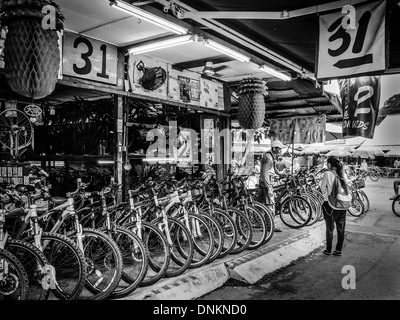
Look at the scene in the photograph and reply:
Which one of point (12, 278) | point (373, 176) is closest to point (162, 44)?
point (12, 278)

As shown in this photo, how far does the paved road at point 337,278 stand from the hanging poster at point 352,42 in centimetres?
330

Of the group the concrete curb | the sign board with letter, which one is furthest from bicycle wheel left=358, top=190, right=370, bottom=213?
the sign board with letter

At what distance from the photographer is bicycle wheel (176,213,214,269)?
18.2 ft

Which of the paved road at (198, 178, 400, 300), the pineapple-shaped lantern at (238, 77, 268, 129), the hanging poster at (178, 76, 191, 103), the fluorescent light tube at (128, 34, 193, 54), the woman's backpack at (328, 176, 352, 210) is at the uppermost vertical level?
the fluorescent light tube at (128, 34, 193, 54)

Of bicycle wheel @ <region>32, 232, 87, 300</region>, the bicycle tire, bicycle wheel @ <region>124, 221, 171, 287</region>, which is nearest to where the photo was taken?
bicycle wheel @ <region>32, 232, 87, 300</region>

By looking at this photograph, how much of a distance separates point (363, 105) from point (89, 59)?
6.08m

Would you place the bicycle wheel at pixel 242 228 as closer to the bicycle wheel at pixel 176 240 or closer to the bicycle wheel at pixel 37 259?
the bicycle wheel at pixel 176 240

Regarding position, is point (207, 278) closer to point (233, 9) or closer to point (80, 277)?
point (80, 277)

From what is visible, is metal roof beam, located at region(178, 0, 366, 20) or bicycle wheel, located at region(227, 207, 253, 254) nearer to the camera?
metal roof beam, located at region(178, 0, 366, 20)

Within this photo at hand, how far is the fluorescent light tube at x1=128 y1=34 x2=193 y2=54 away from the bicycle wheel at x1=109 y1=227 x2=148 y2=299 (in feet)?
10.4

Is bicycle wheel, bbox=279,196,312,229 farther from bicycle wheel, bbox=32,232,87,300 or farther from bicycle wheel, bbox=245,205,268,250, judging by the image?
bicycle wheel, bbox=32,232,87,300

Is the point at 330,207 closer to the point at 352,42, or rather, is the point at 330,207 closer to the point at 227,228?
the point at 227,228

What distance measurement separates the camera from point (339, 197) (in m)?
6.90

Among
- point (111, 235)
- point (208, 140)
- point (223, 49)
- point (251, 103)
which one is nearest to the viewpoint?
point (111, 235)
